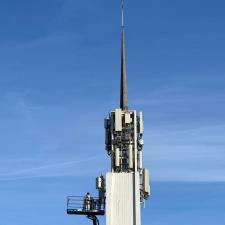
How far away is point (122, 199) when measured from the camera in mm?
73875

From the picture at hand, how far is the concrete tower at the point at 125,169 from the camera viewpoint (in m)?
73.1

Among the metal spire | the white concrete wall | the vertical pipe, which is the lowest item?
the white concrete wall

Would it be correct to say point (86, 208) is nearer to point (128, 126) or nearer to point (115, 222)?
point (115, 222)

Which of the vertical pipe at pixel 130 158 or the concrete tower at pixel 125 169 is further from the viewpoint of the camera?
the vertical pipe at pixel 130 158

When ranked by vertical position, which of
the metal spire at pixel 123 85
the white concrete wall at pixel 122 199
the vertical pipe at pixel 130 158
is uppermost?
the metal spire at pixel 123 85

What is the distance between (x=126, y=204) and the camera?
73562mm

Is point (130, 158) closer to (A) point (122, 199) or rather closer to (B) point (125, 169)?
(B) point (125, 169)

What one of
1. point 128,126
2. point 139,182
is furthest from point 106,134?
point 139,182

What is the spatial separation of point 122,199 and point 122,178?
245cm

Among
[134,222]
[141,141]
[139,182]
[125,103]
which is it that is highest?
[125,103]

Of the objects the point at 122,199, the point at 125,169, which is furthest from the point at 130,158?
the point at 122,199

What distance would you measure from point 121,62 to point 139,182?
56.9 feet

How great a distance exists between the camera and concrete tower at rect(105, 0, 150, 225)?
73.1 m

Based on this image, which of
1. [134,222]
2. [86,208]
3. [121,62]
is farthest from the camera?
[121,62]
